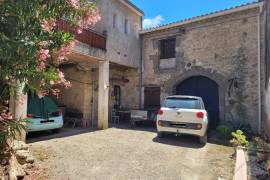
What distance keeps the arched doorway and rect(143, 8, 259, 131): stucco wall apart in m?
0.43

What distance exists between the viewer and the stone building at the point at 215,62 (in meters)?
10.7

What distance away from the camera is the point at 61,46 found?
3369mm

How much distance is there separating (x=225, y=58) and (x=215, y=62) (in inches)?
21.4

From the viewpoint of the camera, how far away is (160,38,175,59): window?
13.8 meters

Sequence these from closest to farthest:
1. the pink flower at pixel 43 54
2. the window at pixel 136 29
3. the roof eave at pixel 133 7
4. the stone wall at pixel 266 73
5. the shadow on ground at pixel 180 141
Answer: the pink flower at pixel 43 54 < the shadow on ground at pixel 180 141 < the stone wall at pixel 266 73 < the roof eave at pixel 133 7 < the window at pixel 136 29

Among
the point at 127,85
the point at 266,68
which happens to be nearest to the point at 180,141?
the point at 266,68

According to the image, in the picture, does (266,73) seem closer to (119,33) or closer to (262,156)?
(262,156)

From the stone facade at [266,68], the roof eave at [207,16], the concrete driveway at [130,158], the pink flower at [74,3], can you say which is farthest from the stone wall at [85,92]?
the pink flower at [74,3]

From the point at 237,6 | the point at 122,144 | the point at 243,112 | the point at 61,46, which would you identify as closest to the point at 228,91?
the point at 243,112

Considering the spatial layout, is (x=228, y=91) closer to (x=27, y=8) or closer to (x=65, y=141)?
(x=65, y=141)

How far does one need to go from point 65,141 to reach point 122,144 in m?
2.17

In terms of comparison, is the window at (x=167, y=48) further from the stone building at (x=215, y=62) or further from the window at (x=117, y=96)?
the window at (x=117, y=96)

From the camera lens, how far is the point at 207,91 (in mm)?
12383

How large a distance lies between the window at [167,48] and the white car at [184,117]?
5.45m
